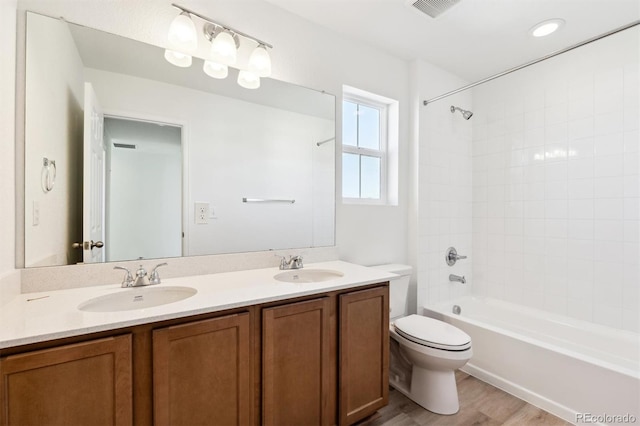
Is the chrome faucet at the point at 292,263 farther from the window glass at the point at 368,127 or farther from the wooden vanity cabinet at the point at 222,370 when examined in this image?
the window glass at the point at 368,127

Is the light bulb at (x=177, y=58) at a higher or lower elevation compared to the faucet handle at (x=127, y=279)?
higher

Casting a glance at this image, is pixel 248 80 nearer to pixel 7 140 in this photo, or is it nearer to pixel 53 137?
pixel 53 137

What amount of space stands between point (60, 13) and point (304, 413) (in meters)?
2.12

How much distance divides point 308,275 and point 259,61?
4.32 feet

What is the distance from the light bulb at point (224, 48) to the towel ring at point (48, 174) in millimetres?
943

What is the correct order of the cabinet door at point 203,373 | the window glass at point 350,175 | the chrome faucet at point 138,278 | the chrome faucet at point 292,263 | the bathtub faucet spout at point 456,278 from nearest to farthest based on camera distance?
the cabinet door at point 203,373
the chrome faucet at point 138,278
the chrome faucet at point 292,263
the window glass at point 350,175
the bathtub faucet spout at point 456,278

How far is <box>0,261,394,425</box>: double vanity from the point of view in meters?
0.84

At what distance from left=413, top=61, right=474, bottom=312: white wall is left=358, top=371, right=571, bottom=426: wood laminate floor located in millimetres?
724

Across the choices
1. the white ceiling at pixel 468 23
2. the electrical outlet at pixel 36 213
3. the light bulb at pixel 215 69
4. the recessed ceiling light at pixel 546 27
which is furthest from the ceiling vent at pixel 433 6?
the electrical outlet at pixel 36 213

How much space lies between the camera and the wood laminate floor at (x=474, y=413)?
5.39 ft

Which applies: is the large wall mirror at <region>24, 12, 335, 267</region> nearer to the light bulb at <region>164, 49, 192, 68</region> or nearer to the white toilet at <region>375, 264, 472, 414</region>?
the light bulb at <region>164, 49, 192, 68</region>

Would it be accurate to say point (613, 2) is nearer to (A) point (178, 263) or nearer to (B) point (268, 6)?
(B) point (268, 6)

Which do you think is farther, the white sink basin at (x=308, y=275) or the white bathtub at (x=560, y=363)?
the white sink basin at (x=308, y=275)

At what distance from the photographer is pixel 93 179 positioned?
1.35m
